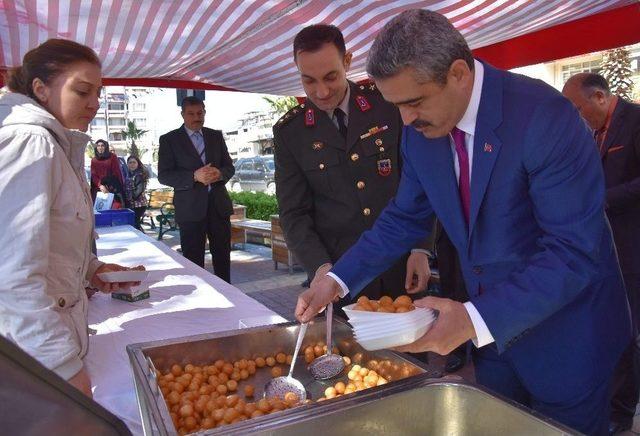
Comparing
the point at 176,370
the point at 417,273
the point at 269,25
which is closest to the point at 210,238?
the point at 269,25

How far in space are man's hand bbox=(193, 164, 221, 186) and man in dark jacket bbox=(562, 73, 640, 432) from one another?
8.62 feet

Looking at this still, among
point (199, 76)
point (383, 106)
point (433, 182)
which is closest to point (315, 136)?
point (383, 106)

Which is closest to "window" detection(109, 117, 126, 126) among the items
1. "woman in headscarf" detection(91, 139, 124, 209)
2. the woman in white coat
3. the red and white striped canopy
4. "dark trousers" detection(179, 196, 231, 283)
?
"woman in headscarf" detection(91, 139, 124, 209)

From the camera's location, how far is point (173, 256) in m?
3.27

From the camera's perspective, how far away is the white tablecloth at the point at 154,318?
144cm

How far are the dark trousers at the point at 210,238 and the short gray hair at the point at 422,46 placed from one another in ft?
11.5

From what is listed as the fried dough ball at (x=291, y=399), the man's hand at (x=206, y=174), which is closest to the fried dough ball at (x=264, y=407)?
the fried dough ball at (x=291, y=399)

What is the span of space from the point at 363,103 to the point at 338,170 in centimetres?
29

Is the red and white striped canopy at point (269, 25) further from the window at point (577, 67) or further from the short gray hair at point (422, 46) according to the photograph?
the window at point (577, 67)

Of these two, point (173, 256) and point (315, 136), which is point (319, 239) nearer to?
point (315, 136)

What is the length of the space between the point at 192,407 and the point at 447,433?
56 centimetres

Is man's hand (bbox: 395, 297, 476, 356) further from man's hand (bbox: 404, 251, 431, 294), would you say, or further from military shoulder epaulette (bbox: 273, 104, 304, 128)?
military shoulder epaulette (bbox: 273, 104, 304, 128)

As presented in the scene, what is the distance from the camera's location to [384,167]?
2.06m

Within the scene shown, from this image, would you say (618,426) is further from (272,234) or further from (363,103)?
(272,234)
